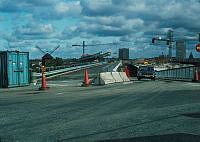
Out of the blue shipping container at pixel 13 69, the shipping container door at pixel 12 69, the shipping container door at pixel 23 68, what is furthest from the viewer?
the shipping container door at pixel 23 68

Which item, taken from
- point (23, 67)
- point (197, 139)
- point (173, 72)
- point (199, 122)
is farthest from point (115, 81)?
point (197, 139)

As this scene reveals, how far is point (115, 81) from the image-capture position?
2647 cm

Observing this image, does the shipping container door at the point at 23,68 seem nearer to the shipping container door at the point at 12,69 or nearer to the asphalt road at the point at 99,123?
the shipping container door at the point at 12,69

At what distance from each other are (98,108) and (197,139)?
15.2 feet

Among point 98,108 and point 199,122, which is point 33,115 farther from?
point 199,122

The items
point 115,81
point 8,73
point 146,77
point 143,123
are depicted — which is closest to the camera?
point 143,123

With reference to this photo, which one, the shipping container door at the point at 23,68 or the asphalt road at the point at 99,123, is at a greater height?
the shipping container door at the point at 23,68

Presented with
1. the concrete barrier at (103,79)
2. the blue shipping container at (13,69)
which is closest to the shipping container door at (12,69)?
the blue shipping container at (13,69)

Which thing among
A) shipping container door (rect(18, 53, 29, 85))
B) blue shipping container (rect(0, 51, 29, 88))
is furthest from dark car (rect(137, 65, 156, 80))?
blue shipping container (rect(0, 51, 29, 88))

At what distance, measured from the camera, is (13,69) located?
21766mm

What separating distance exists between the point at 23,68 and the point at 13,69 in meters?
1.07

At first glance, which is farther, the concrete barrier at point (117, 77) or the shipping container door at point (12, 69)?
the concrete barrier at point (117, 77)

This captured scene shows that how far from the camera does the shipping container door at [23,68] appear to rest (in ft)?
73.3

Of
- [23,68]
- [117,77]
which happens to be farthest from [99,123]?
[117,77]
